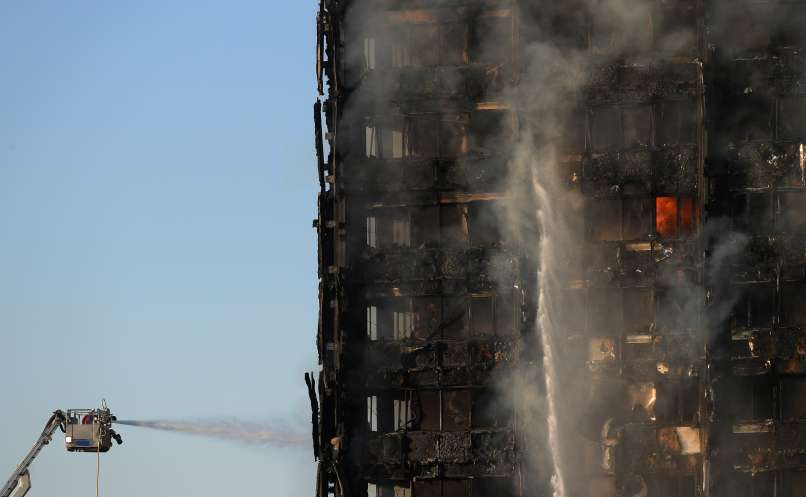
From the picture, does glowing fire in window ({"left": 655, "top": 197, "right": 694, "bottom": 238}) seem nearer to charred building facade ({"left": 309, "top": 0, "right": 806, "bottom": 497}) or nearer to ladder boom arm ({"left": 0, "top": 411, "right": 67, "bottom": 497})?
charred building facade ({"left": 309, "top": 0, "right": 806, "bottom": 497})

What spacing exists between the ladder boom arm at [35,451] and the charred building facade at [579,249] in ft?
30.6

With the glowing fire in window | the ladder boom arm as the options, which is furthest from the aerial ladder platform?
the glowing fire in window

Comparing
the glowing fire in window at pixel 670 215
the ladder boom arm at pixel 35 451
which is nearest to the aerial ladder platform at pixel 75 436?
the ladder boom arm at pixel 35 451

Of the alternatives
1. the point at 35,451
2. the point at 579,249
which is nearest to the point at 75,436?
the point at 35,451

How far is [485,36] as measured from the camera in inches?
1193

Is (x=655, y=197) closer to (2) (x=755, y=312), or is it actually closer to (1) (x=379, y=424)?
(2) (x=755, y=312)

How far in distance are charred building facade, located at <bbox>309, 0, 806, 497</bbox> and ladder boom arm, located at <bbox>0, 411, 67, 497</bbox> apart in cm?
931

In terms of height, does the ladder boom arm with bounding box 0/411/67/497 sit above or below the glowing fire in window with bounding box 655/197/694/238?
below

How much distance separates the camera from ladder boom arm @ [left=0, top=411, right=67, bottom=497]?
37.0 meters

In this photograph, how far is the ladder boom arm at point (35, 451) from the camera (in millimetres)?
37031

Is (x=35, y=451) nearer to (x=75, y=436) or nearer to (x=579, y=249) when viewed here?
(x=75, y=436)

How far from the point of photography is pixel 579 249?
98.9ft

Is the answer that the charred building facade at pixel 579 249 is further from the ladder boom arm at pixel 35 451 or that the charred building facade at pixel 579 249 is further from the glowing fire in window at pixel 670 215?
the ladder boom arm at pixel 35 451

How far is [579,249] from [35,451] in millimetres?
15103
